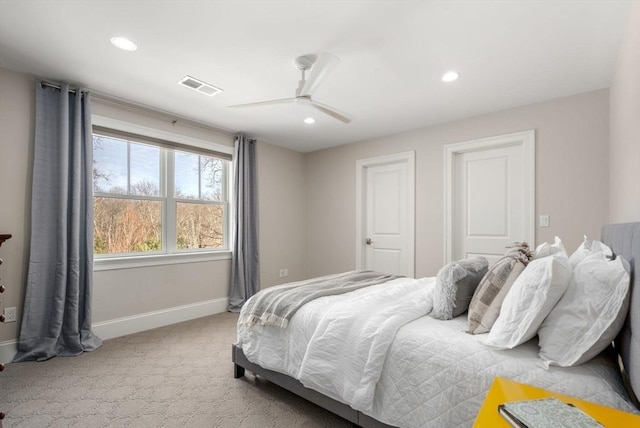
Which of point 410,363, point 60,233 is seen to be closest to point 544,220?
point 410,363

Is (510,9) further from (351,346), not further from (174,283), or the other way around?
(174,283)

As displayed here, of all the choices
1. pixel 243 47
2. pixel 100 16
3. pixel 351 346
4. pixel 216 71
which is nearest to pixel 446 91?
pixel 243 47

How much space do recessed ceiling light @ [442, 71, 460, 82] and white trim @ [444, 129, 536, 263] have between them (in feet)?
3.79

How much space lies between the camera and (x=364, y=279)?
9.24 feet

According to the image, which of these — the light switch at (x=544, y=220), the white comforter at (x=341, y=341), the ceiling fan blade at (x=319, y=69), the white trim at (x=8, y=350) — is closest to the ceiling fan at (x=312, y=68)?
the ceiling fan blade at (x=319, y=69)

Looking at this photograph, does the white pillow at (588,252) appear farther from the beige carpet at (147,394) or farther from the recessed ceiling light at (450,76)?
the recessed ceiling light at (450,76)

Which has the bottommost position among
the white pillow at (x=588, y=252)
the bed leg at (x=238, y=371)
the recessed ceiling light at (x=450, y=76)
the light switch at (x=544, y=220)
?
the bed leg at (x=238, y=371)

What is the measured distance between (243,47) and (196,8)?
0.45m

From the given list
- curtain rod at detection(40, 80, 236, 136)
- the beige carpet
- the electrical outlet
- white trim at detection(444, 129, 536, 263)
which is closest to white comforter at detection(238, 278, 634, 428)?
the beige carpet

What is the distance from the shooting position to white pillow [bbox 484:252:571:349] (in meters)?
1.28

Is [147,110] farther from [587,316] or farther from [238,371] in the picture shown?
[587,316]

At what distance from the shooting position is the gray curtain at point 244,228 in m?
4.25

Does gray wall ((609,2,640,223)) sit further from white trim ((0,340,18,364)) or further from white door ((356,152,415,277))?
white trim ((0,340,18,364))

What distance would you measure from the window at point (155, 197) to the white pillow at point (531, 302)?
11.5ft
